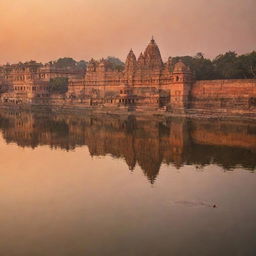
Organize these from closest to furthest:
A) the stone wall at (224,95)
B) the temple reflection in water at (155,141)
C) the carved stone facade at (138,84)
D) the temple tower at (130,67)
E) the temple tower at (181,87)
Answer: the temple reflection in water at (155,141) < the stone wall at (224,95) < the temple tower at (181,87) < the carved stone facade at (138,84) < the temple tower at (130,67)

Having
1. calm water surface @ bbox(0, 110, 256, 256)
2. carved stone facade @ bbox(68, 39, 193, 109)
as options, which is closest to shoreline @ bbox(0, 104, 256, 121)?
carved stone facade @ bbox(68, 39, 193, 109)

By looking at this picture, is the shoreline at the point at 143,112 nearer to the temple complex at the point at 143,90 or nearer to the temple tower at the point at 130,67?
the temple complex at the point at 143,90

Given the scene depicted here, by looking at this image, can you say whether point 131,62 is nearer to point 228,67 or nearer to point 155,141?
point 228,67

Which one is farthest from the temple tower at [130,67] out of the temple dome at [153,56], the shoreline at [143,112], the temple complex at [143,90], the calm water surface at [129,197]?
the calm water surface at [129,197]

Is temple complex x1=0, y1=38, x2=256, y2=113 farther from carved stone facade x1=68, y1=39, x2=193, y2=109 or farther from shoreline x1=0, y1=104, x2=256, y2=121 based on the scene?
shoreline x1=0, y1=104, x2=256, y2=121

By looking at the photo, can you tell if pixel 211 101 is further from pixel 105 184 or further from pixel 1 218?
pixel 1 218

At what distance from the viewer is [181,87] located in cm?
3944

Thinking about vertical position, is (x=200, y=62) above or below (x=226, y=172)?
above

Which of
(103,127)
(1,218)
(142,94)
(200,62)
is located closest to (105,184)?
(1,218)

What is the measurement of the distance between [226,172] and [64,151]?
8.52 m

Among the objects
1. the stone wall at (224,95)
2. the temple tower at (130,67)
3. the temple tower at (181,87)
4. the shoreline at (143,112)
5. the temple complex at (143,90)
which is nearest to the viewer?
the shoreline at (143,112)

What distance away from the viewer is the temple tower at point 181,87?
3925cm

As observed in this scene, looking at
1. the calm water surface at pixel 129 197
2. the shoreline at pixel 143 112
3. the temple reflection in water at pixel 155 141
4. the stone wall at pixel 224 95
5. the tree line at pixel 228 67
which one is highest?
the tree line at pixel 228 67

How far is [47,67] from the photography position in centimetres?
6394
